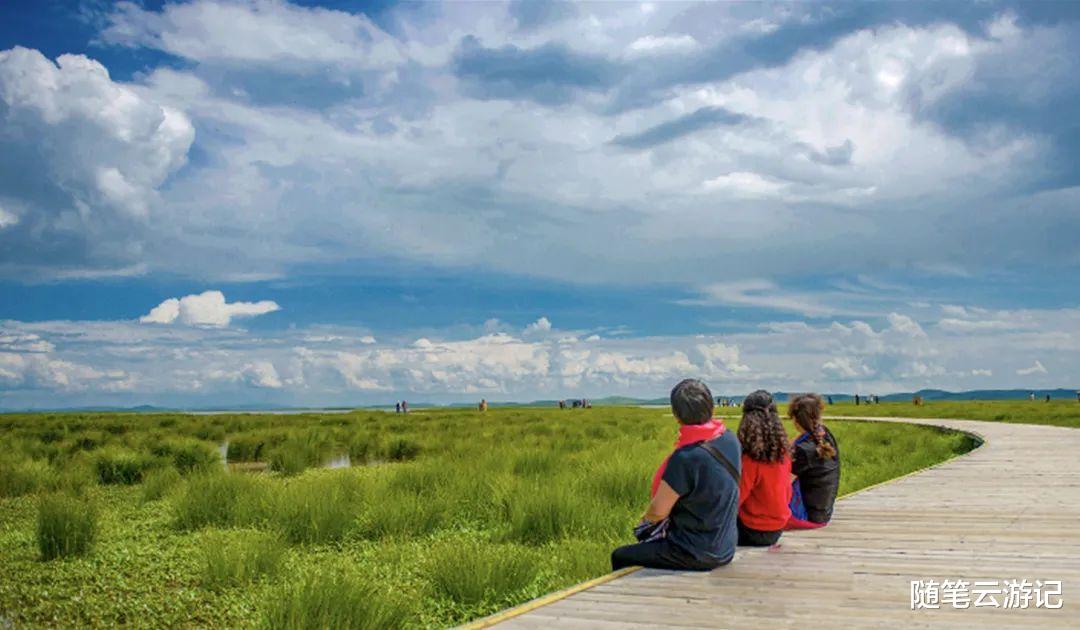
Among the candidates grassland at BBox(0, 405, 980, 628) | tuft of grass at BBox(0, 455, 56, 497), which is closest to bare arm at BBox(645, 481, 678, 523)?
grassland at BBox(0, 405, 980, 628)

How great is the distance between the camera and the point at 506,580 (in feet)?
21.0

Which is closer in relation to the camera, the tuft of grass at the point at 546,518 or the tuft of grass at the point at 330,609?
the tuft of grass at the point at 330,609

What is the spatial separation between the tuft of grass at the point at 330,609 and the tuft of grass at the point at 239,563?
1.71 metres

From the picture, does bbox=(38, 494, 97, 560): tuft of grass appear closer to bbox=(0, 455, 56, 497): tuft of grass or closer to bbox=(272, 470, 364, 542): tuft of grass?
bbox=(272, 470, 364, 542): tuft of grass

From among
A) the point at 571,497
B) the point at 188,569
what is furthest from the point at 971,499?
the point at 188,569

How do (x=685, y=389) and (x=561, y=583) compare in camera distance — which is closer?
(x=685, y=389)

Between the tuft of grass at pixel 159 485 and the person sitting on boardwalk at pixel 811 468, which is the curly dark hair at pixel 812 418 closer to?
the person sitting on boardwalk at pixel 811 468

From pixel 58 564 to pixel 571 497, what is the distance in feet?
16.6

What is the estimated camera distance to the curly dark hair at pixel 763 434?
577 cm

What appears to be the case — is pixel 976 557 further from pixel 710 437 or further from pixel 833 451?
pixel 710 437

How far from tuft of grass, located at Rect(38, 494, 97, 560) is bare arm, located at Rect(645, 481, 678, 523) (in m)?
6.44

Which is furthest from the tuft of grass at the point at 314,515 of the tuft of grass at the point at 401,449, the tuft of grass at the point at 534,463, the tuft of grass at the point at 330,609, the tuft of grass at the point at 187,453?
the tuft of grass at the point at 401,449

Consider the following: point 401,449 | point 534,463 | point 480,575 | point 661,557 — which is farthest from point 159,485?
point 661,557

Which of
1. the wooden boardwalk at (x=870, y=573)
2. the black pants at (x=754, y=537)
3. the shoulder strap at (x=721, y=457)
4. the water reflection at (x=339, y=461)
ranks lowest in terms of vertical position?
the water reflection at (x=339, y=461)
